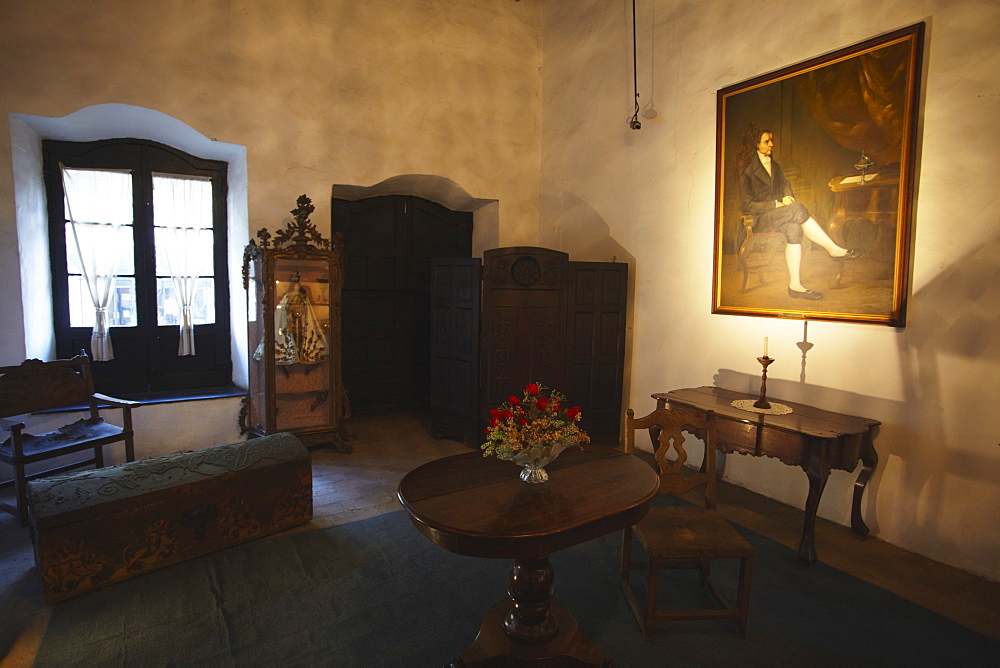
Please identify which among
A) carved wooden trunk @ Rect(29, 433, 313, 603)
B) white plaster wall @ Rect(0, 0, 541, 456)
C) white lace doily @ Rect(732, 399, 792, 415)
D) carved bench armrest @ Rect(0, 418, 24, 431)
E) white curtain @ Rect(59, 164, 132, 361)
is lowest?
carved wooden trunk @ Rect(29, 433, 313, 603)

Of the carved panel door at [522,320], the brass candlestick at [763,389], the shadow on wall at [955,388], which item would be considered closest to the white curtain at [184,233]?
the carved panel door at [522,320]

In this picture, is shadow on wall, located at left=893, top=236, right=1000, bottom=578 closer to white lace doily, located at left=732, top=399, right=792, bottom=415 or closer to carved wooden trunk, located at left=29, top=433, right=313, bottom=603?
white lace doily, located at left=732, top=399, right=792, bottom=415

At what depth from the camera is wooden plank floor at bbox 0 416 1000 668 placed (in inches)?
99.2

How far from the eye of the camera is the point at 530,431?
2191 mm

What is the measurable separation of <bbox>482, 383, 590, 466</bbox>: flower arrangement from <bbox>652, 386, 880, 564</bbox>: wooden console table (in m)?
1.56

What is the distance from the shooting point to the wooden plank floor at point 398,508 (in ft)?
8.27

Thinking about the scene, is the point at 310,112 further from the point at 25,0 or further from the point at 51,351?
the point at 51,351

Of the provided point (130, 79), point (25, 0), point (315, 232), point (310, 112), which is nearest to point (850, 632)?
point (315, 232)

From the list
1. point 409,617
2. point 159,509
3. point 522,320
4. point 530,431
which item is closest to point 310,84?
point 522,320

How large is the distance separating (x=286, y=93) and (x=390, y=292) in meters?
2.25

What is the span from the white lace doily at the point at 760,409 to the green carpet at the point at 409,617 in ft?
2.79

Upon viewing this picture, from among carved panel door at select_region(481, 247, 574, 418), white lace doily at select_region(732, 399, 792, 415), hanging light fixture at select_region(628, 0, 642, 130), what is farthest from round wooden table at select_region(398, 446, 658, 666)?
hanging light fixture at select_region(628, 0, 642, 130)

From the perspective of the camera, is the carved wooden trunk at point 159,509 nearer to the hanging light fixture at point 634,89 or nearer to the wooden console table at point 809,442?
the wooden console table at point 809,442

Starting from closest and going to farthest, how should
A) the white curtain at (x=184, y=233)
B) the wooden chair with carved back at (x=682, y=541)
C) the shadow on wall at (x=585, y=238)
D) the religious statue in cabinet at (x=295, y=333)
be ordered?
the wooden chair with carved back at (x=682, y=541) < the religious statue in cabinet at (x=295, y=333) < the white curtain at (x=184, y=233) < the shadow on wall at (x=585, y=238)
